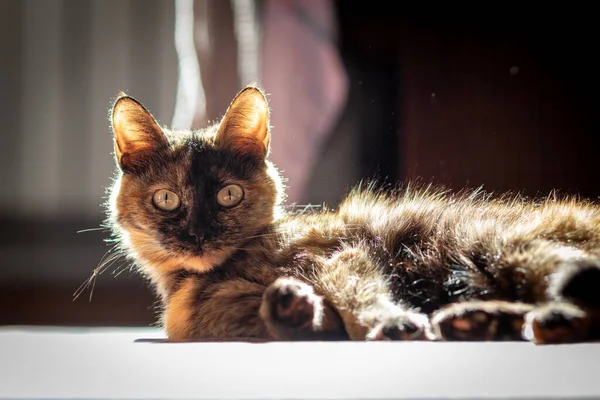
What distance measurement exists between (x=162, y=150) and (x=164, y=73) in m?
1.73

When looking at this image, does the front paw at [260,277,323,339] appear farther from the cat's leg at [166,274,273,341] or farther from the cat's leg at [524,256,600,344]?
the cat's leg at [524,256,600,344]

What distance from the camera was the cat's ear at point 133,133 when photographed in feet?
4.66

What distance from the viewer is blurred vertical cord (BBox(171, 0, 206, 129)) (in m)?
2.37

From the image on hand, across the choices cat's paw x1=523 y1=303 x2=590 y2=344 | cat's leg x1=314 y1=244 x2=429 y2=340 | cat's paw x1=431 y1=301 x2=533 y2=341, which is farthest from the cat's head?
cat's paw x1=523 y1=303 x2=590 y2=344

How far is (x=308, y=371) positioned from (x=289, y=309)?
0.29 m

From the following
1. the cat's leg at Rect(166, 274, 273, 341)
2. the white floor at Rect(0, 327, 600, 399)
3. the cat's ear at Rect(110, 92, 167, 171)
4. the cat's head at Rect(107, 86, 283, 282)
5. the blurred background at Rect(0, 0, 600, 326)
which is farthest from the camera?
the blurred background at Rect(0, 0, 600, 326)

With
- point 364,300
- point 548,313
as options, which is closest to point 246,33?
point 364,300

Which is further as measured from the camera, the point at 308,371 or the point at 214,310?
the point at 214,310

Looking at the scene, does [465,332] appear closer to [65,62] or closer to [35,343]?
[35,343]

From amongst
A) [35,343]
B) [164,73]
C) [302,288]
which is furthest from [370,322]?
[164,73]

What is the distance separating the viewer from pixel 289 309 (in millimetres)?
1030

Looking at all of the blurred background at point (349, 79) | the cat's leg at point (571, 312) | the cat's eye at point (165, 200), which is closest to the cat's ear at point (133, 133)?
the cat's eye at point (165, 200)

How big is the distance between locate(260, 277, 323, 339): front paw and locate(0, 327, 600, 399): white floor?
59 mm

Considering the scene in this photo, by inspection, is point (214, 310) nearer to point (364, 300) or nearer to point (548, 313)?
point (364, 300)
